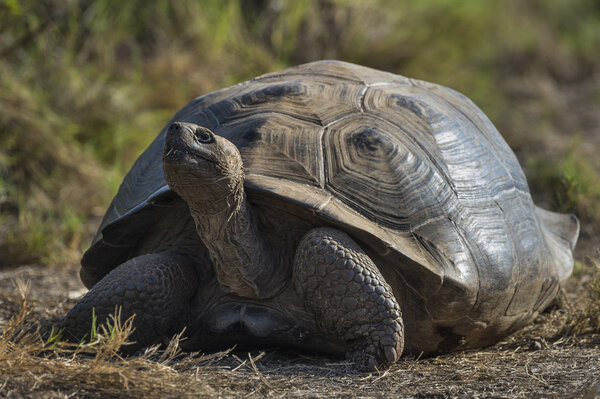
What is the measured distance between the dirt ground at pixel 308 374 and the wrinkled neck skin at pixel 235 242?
12.6 inches

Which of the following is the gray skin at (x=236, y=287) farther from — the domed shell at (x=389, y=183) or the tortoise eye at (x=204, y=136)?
the domed shell at (x=389, y=183)

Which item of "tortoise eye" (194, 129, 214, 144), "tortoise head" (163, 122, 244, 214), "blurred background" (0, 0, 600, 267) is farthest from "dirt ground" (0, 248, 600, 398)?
"blurred background" (0, 0, 600, 267)

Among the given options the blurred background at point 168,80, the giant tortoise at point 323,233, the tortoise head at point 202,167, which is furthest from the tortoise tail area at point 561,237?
the tortoise head at point 202,167

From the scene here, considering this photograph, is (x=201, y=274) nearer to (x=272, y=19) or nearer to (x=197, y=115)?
(x=197, y=115)

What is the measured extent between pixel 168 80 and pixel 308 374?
4.88 m

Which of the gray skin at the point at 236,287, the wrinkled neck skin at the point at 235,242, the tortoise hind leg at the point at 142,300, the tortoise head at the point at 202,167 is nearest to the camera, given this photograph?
the tortoise head at the point at 202,167

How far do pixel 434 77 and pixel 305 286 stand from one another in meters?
5.73

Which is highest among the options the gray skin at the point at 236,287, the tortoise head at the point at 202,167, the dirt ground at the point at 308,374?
the tortoise head at the point at 202,167

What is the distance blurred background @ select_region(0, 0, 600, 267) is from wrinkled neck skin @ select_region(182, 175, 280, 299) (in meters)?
2.34

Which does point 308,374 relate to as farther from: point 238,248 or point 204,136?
point 204,136

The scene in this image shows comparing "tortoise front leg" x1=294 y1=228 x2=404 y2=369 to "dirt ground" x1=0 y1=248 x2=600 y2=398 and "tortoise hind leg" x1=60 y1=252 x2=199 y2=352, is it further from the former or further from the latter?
"tortoise hind leg" x1=60 y1=252 x2=199 y2=352

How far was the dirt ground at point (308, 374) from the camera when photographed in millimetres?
2393

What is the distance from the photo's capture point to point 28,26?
20.8ft

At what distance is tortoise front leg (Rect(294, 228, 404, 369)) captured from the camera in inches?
112
